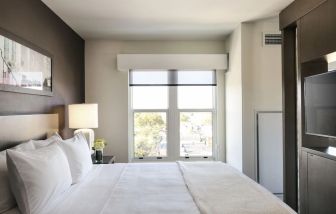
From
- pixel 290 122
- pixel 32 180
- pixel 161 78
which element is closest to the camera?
pixel 32 180

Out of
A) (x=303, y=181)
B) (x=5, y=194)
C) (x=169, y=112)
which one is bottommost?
(x=303, y=181)

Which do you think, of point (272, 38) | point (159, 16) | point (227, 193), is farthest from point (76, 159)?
point (272, 38)

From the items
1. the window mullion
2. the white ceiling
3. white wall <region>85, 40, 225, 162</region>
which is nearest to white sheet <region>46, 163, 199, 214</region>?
the white ceiling

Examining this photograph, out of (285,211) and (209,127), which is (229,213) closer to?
(285,211)

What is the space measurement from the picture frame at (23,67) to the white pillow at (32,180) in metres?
0.84

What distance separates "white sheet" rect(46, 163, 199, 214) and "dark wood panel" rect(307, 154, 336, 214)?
1.23 meters

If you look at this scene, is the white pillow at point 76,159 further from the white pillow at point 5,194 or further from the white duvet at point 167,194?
the white pillow at point 5,194

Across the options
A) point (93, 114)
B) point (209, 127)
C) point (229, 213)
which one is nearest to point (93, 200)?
point (229, 213)

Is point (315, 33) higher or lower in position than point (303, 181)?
higher

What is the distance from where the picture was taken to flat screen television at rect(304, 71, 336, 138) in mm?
2473

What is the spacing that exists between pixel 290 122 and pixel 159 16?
2016mm

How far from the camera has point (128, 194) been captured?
1983mm

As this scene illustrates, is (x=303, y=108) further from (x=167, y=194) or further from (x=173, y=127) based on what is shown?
(x=173, y=127)

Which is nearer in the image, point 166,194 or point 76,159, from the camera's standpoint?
point 166,194
